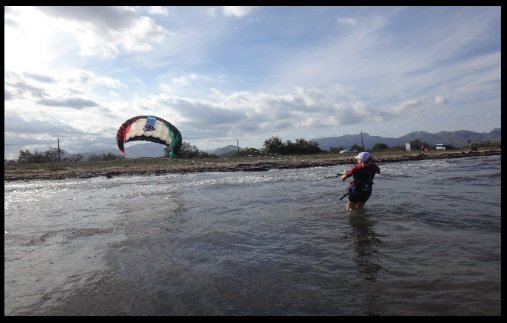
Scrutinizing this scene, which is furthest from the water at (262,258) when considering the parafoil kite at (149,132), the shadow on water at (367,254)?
the parafoil kite at (149,132)

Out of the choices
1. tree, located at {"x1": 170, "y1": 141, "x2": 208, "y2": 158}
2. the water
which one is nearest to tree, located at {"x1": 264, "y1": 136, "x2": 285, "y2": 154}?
tree, located at {"x1": 170, "y1": 141, "x2": 208, "y2": 158}

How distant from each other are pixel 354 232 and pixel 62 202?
11.2m

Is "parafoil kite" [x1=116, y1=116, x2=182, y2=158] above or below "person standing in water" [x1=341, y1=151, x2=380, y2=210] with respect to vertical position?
above

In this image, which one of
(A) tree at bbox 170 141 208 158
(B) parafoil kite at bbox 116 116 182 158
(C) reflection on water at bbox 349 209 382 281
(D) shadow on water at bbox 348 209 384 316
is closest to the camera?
(D) shadow on water at bbox 348 209 384 316

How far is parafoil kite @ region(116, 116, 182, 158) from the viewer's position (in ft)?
96.0

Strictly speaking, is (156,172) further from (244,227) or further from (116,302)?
(116,302)

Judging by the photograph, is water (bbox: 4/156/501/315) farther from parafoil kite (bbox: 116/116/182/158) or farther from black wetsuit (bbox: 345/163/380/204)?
parafoil kite (bbox: 116/116/182/158)

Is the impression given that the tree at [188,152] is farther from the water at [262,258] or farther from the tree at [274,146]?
the water at [262,258]

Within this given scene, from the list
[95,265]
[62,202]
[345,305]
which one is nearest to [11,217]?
[62,202]

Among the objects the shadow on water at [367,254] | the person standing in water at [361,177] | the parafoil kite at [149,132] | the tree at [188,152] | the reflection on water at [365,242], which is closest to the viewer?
the shadow on water at [367,254]

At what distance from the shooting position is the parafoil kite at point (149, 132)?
2925 centimetres

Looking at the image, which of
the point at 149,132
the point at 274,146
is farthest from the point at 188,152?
the point at 149,132

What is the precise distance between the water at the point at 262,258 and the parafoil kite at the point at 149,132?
1692cm

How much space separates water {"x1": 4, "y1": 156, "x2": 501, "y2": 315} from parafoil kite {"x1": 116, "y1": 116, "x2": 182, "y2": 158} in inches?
666
